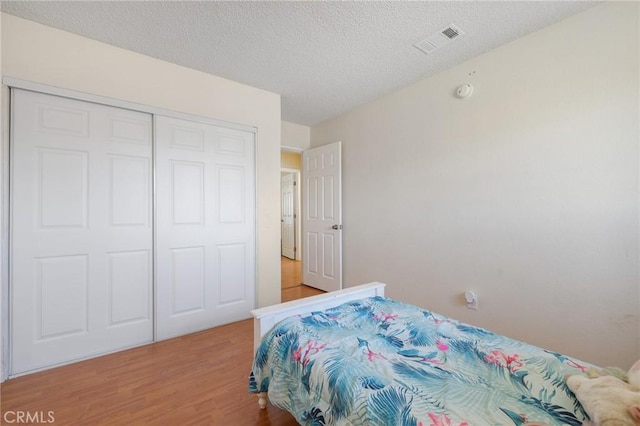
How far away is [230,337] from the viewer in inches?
95.0

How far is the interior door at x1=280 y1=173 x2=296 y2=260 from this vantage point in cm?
621

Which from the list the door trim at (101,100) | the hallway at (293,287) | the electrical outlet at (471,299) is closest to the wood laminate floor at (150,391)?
the hallway at (293,287)

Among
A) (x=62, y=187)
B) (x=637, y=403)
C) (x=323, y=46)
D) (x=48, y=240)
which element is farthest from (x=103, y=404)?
(x=323, y=46)

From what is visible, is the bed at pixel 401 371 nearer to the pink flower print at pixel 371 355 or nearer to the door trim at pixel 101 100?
the pink flower print at pixel 371 355

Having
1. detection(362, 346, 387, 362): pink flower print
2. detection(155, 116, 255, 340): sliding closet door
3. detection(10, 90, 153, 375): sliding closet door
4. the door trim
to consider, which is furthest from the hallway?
detection(362, 346, 387, 362): pink flower print

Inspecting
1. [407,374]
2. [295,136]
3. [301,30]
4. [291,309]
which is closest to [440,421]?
[407,374]

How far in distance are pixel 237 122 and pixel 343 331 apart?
2.33m

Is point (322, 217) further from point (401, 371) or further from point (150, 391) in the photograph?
point (401, 371)

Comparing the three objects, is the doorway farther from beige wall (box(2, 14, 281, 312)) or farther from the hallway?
beige wall (box(2, 14, 281, 312))

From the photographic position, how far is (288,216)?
6.48 m

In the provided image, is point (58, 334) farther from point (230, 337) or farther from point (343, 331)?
point (343, 331)

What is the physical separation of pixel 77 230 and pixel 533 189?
11.4 ft

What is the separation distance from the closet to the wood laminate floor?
0.74 ft

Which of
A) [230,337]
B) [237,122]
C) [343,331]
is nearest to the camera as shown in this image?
[343,331]
